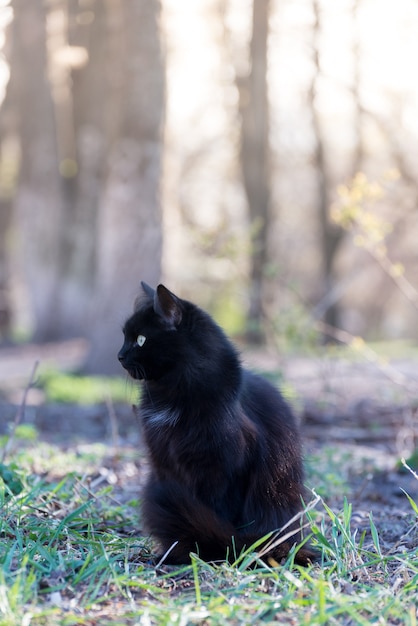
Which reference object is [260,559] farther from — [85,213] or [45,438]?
[85,213]

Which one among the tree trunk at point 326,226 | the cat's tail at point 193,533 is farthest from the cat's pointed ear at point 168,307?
the tree trunk at point 326,226

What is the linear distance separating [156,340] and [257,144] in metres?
13.0

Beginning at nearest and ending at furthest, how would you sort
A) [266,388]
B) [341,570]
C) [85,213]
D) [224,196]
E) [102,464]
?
[341,570], [266,388], [102,464], [85,213], [224,196]

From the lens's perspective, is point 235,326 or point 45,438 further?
point 235,326

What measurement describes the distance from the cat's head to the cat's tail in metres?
0.58

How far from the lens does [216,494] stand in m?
3.53

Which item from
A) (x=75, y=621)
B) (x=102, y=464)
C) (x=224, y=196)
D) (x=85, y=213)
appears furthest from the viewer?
(x=224, y=196)

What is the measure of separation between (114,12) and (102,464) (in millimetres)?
7432

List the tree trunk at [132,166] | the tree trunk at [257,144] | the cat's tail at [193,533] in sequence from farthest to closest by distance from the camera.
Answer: the tree trunk at [257,144]
the tree trunk at [132,166]
the cat's tail at [193,533]

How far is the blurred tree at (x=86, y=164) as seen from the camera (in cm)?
1042

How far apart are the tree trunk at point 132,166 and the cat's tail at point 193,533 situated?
6.96 metres

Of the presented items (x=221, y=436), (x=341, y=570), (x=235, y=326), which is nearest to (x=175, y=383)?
(x=221, y=436)

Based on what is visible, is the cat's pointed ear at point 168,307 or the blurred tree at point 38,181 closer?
the cat's pointed ear at point 168,307

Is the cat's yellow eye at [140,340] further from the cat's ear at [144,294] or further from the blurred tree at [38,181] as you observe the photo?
the blurred tree at [38,181]
